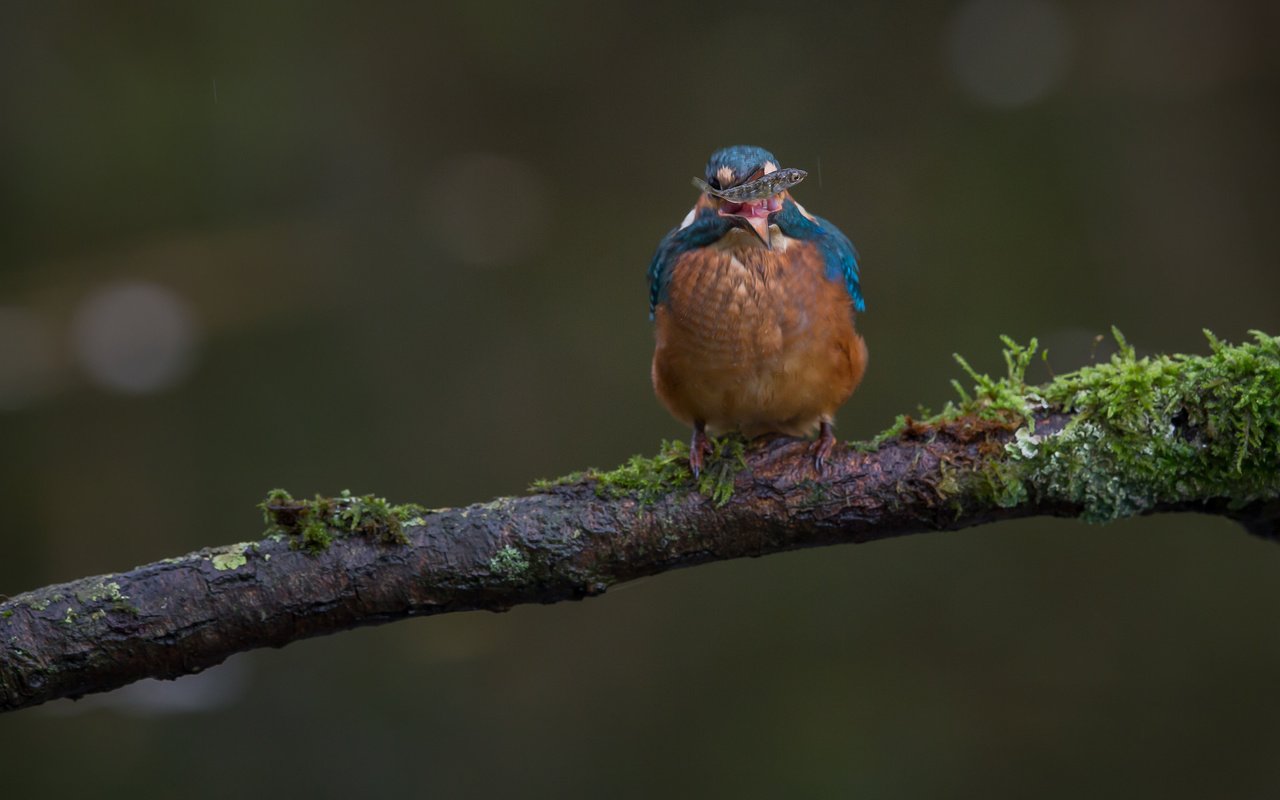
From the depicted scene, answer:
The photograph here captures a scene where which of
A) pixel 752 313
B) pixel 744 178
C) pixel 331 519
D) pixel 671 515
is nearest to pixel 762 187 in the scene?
pixel 744 178

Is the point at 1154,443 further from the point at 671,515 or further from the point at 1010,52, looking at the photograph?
the point at 1010,52

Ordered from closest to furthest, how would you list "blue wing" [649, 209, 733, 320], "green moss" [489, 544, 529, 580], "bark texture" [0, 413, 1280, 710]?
"bark texture" [0, 413, 1280, 710]
"green moss" [489, 544, 529, 580]
"blue wing" [649, 209, 733, 320]

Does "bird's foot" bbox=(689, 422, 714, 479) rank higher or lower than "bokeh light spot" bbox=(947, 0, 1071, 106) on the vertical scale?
lower

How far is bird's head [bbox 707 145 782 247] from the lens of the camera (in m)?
2.20

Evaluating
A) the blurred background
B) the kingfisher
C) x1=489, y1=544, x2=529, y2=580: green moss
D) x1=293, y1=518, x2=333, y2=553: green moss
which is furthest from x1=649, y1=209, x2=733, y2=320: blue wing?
the blurred background

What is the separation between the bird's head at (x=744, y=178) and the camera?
2.20 metres

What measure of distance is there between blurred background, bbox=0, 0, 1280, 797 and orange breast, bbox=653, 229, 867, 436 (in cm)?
190

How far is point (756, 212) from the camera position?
88.0 inches

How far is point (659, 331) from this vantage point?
7.78 ft

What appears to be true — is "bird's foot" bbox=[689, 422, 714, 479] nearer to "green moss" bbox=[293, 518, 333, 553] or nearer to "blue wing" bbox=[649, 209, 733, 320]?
"blue wing" bbox=[649, 209, 733, 320]

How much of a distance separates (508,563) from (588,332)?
94.1 inches

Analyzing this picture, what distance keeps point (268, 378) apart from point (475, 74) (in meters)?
1.43

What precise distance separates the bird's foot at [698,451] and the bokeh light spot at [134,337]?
2.56 m

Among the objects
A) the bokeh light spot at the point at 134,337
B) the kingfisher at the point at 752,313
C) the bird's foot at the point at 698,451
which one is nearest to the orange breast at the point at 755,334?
the kingfisher at the point at 752,313
